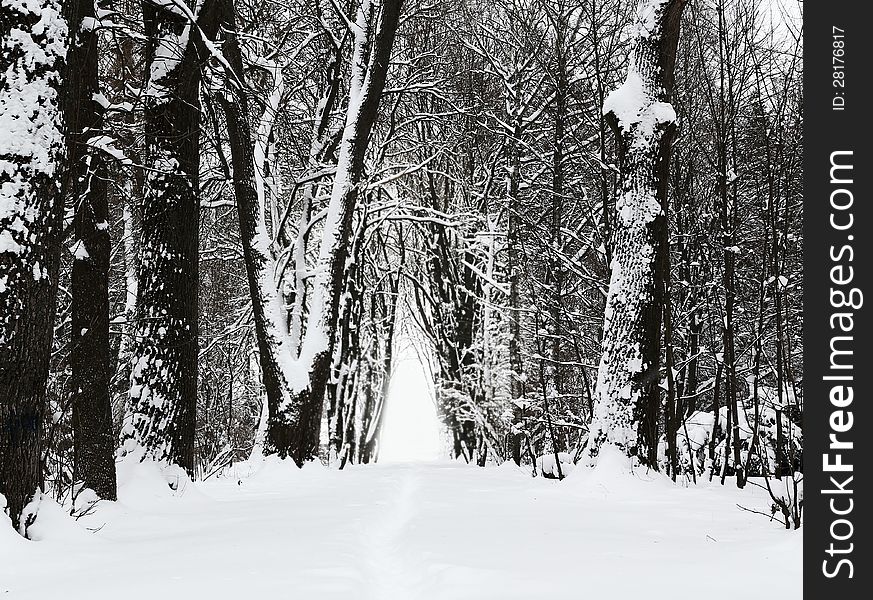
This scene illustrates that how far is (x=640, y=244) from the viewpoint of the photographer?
7.86 m

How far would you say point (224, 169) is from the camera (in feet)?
33.0

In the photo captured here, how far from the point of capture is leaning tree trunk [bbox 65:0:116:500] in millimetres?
6043

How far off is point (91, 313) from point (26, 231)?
2.61m

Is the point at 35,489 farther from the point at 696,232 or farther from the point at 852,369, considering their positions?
the point at 696,232

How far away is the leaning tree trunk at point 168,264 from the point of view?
23.8 feet

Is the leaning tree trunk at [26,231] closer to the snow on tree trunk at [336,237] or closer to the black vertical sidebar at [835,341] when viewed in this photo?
the black vertical sidebar at [835,341]

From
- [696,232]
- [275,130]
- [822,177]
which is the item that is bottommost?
[822,177]

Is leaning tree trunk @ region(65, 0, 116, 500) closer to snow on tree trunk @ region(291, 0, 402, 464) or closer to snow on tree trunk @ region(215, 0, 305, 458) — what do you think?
snow on tree trunk @ region(215, 0, 305, 458)

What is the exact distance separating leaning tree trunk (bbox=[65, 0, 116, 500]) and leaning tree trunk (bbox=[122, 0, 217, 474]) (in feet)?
2.17

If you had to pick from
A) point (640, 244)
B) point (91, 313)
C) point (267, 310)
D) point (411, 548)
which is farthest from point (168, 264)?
point (640, 244)

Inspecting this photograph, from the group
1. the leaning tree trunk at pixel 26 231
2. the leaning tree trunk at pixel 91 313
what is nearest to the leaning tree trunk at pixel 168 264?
the leaning tree trunk at pixel 91 313

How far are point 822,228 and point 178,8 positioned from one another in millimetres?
7041

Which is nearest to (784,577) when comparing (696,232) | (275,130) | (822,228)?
(822,228)

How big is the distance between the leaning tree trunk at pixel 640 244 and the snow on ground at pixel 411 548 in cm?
82
